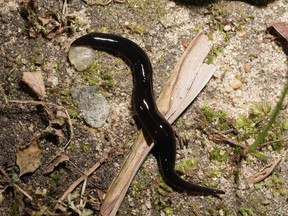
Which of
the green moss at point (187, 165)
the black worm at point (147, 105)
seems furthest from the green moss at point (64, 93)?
the green moss at point (187, 165)

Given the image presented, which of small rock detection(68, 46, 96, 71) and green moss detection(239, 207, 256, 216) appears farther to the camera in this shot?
small rock detection(68, 46, 96, 71)

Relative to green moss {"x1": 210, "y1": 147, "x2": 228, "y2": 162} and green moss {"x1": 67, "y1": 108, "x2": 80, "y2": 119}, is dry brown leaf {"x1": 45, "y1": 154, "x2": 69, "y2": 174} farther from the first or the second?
green moss {"x1": 210, "y1": 147, "x2": 228, "y2": 162}

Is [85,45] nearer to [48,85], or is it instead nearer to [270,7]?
[48,85]

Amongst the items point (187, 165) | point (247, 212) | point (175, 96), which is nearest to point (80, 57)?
point (175, 96)

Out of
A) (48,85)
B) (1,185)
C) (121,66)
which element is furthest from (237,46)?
(1,185)

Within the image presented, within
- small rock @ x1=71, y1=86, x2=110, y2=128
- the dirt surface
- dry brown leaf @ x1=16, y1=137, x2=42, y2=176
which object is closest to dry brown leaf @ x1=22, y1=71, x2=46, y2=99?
the dirt surface

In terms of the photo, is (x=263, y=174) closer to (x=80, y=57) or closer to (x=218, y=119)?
(x=218, y=119)
